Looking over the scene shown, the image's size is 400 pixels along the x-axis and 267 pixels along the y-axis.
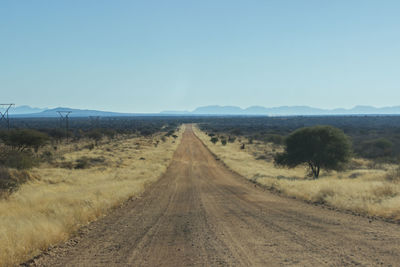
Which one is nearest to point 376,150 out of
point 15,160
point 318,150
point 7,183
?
point 318,150

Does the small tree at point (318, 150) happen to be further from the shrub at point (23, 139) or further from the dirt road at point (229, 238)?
the shrub at point (23, 139)

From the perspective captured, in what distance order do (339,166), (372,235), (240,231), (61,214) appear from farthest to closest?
(339,166) < (61,214) < (240,231) < (372,235)

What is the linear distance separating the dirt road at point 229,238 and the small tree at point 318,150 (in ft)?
59.0

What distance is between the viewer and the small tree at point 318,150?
3269 centimetres

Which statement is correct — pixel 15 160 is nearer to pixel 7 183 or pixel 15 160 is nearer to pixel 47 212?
pixel 7 183

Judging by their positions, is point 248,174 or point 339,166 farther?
point 339,166

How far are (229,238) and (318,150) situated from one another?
25836 mm

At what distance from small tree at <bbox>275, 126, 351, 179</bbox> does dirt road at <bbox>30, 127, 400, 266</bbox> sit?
59.0 feet

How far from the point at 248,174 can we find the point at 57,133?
207 feet

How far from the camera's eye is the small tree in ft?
107

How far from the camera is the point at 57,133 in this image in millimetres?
78250

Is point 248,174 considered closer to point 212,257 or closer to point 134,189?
point 134,189

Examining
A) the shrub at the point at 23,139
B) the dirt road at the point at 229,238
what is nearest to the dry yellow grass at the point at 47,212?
the dirt road at the point at 229,238

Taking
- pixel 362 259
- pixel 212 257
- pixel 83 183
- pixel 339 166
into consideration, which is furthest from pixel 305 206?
pixel 339 166
